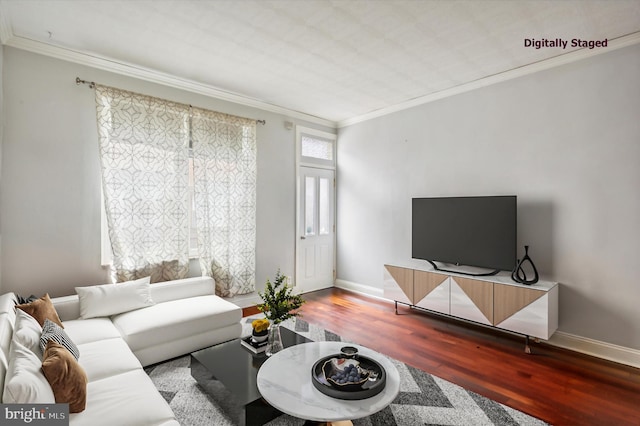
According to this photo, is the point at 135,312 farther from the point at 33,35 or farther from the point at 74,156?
the point at 33,35

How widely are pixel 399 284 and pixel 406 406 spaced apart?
2002 mm

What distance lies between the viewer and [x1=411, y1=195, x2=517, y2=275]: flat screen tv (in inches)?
131

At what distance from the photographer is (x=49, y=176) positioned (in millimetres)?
2947

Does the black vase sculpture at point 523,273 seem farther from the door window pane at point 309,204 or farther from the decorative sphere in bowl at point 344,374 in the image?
the door window pane at point 309,204

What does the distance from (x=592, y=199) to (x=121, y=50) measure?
4.78 m

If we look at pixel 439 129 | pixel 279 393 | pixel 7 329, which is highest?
pixel 439 129

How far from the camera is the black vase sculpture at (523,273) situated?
123 inches

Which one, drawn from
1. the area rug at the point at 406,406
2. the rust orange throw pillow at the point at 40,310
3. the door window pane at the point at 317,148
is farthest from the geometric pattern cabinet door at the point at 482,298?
the rust orange throw pillow at the point at 40,310

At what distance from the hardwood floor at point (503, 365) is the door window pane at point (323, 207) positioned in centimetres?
156

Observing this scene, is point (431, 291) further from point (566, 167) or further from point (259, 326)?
point (259, 326)

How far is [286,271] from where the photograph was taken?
15.9ft

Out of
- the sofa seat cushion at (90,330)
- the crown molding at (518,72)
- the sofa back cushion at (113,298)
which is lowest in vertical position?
the sofa seat cushion at (90,330)

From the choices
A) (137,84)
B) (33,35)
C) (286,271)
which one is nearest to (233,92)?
(137,84)

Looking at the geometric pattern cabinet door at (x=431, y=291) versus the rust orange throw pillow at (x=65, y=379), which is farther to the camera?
the geometric pattern cabinet door at (x=431, y=291)
